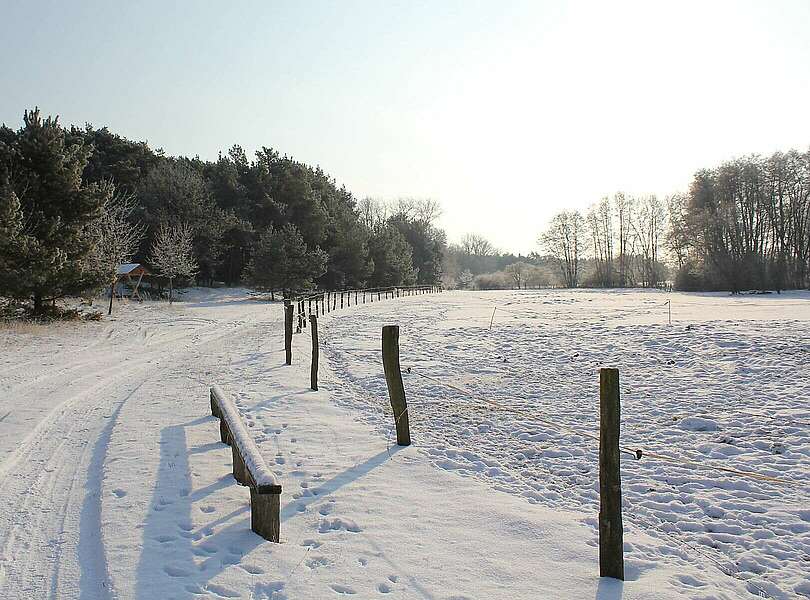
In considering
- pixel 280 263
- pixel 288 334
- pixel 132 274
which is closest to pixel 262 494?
pixel 288 334

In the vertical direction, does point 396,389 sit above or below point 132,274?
below

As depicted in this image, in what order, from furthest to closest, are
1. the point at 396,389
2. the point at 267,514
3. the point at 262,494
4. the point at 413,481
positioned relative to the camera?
the point at 396,389 < the point at 413,481 < the point at 267,514 < the point at 262,494

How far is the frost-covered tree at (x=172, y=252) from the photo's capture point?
36156 mm

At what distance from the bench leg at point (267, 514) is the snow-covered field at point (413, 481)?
0.40 feet

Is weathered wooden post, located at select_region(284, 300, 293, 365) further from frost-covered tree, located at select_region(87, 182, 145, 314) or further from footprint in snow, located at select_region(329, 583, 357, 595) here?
frost-covered tree, located at select_region(87, 182, 145, 314)

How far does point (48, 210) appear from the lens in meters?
22.0

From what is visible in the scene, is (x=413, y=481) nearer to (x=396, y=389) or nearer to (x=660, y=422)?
(x=396, y=389)

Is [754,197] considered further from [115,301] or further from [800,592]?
[800,592]

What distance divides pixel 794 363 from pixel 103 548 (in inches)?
490

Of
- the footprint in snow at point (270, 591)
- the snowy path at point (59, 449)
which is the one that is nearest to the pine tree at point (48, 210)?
the snowy path at point (59, 449)

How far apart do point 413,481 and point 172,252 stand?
3341 cm

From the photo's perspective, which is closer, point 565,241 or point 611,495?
point 611,495

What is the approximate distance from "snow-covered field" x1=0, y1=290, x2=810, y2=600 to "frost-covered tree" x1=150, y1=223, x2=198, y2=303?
2353cm

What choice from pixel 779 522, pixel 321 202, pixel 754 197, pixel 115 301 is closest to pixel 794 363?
pixel 779 522
